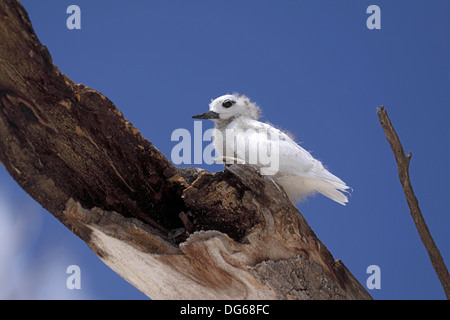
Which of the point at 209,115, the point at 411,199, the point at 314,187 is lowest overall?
the point at 411,199

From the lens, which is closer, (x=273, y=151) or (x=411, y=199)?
(x=411, y=199)

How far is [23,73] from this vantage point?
2312mm

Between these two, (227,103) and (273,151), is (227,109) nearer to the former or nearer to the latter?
(227,103)

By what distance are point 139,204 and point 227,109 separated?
4.01 ft

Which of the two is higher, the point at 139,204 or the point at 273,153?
the point at 273,153

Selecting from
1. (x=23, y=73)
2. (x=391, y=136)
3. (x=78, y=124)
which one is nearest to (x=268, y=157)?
(x=391, y=136)

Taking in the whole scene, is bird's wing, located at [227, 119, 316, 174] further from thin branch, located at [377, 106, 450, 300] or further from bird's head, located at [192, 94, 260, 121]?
thin branch, located at [377, 106, 450, 300]

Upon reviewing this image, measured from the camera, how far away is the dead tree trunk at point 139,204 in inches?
92.2

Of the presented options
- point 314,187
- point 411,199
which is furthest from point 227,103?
point 411,199

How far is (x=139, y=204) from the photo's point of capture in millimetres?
2668

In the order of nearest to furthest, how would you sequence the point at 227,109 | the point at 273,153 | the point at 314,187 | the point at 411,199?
the point at 411,199
the point at 273,153
the point at 314,187
the point at 227,109

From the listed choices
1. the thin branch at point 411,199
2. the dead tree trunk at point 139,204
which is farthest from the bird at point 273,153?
the thin branch at point 411,199

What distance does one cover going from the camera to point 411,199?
259 centimetres

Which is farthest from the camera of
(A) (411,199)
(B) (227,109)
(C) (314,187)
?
(B) (227,109)
